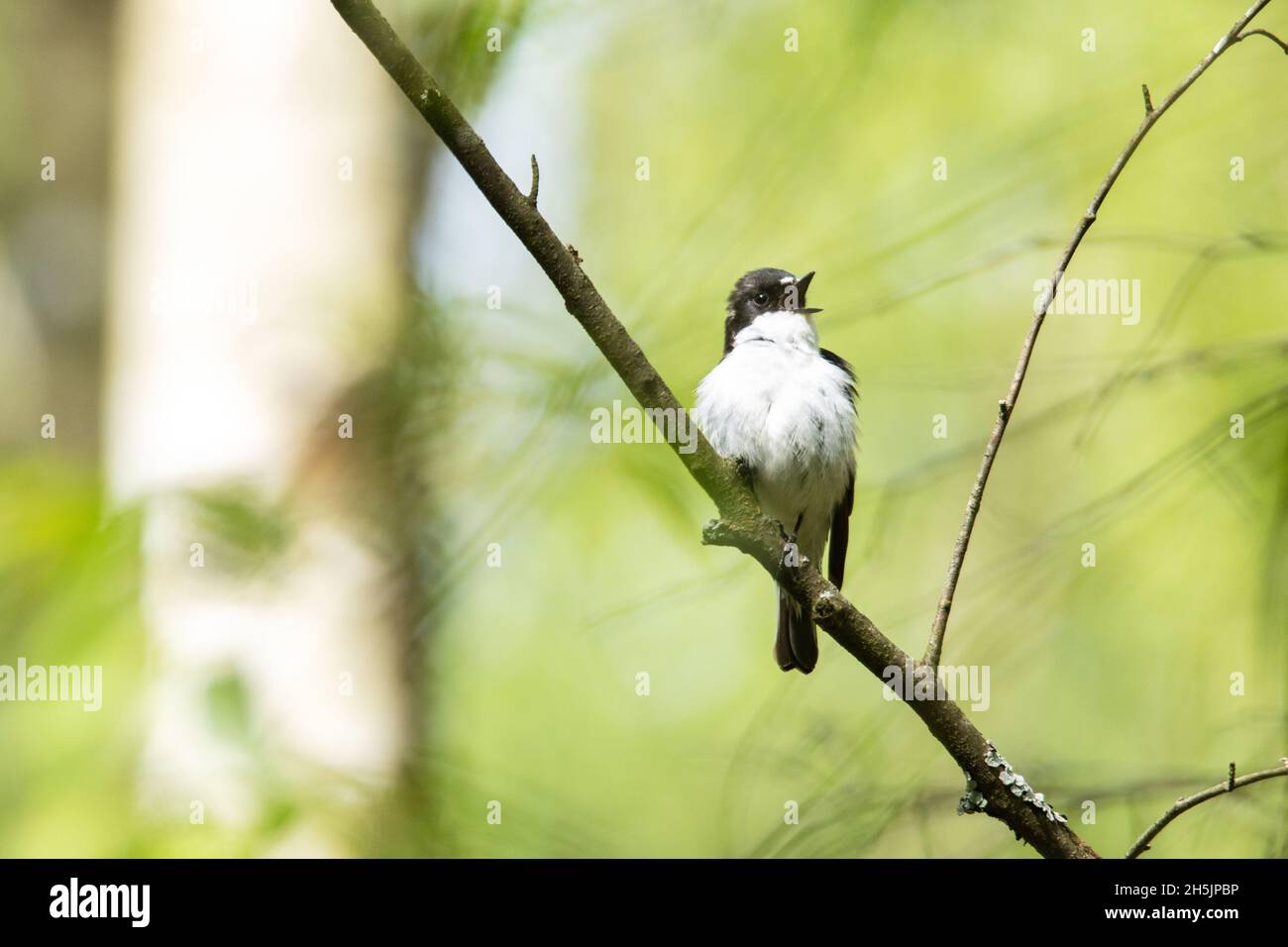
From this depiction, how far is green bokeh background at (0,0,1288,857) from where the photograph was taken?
3.20m

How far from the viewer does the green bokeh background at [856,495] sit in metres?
3.20

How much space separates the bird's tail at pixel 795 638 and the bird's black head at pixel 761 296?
117cm

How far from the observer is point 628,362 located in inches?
88.7

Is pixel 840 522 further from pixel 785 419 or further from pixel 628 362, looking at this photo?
pixel 628 362

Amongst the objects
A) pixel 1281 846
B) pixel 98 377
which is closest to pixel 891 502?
pixel 1281 846

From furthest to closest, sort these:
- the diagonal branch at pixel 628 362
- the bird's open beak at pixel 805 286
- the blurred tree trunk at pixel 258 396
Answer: the bird's open beak at pixel 805 286 → the blurred tree trunk at pixel 258 396 → the diagonal branch at pixel 628 362

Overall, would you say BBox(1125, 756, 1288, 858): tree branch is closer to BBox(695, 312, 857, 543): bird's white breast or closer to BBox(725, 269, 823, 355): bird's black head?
BBox(695, 312, 857, 543): bird's white breast

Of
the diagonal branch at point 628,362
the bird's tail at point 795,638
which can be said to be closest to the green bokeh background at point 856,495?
the bird's tail at point 795,638

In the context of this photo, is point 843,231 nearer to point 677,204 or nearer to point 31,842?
point 677,204

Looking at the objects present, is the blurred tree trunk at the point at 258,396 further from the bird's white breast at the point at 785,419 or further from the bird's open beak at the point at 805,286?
the bird's open beak at the point at 805,286

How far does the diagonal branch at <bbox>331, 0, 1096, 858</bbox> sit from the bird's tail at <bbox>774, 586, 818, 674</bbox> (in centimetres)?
207

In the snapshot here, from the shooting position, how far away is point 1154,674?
5402 millimetres

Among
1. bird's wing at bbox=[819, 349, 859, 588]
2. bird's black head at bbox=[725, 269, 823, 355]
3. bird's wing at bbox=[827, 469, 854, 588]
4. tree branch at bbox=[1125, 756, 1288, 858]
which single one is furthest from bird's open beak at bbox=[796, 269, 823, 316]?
tree branch at bbox=[1125, 756, 1288, 858]
